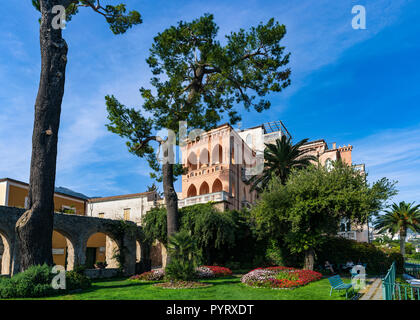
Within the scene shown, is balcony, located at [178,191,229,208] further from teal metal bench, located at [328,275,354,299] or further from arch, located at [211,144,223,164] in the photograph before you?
teal metal bench, located at [328,275,354,299]

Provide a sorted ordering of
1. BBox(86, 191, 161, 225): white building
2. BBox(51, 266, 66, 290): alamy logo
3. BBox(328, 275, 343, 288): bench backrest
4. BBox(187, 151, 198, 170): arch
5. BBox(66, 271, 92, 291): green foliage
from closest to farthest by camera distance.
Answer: BBox(328, 275, 343, 288): bench backrest → BBox(51, 266, 66, 290): alamy logo → BBox(66, 271, 92, 291): green foliage → BBox(86, 191, 161, 225): white building → BBox(187, 151, 198, 170): arch

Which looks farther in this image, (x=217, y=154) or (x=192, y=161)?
(x=192, y=161)

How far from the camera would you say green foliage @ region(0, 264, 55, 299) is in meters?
11.8

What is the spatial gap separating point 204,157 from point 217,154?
1841 mm

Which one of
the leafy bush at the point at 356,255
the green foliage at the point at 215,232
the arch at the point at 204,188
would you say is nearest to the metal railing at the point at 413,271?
the leafy bush at the point at 356,255

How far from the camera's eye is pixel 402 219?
140 feet

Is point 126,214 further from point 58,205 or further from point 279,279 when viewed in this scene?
point 279,279

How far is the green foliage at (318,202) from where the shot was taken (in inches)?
706

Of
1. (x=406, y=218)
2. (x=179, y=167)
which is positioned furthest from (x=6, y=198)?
(x=406, y=218)

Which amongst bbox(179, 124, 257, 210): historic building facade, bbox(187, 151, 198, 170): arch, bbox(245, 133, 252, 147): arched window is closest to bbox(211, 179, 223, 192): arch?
bbox(179, 124, 257, 210): historic building facade

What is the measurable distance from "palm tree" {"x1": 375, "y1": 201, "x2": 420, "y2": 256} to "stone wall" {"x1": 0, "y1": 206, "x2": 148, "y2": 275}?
104ft

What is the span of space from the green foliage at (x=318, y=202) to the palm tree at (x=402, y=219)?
85.5ft

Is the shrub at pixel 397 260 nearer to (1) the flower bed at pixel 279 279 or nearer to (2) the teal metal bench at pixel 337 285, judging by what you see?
(1) the flower bed at pixel 279 279

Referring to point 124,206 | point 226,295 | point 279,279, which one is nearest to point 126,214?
point 124,206
